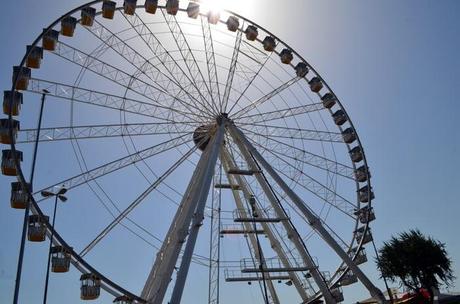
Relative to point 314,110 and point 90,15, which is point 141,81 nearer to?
point 90,15

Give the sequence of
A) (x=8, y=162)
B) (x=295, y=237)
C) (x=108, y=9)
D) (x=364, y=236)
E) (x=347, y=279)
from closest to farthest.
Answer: (x=8, y=162) < (x=295, y=237) < (x=108, y=9) < (x=347, y=279) < (x=364, y=236)

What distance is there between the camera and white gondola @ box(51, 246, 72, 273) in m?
Result: 17.3

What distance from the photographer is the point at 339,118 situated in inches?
1115

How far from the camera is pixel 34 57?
2167 centimetres

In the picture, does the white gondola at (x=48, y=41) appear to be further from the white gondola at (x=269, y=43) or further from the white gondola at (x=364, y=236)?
the white gondola at (x=364, y=236)

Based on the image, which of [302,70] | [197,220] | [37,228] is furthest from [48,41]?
[302,70]

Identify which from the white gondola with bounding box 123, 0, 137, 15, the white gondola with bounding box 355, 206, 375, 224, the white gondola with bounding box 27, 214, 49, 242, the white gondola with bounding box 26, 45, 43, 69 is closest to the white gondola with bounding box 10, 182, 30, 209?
the white gondola with bounding box 27, 214, 49, 242

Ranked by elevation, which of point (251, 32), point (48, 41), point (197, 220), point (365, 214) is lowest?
point (197, 220)

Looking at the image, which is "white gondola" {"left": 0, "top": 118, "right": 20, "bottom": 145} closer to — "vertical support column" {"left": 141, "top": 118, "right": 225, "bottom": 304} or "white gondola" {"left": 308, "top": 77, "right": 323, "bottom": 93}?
"vertical support column" {"left": 141, "top": 118, "right": 225, "bottom": 304}

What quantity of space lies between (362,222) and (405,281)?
10116 millimetres

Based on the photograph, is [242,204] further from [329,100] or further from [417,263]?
[417,263]

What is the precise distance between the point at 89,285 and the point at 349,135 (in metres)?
18.6

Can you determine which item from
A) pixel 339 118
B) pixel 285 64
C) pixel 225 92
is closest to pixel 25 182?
pixel 225 92

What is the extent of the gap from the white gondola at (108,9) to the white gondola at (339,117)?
15287 millimetres
